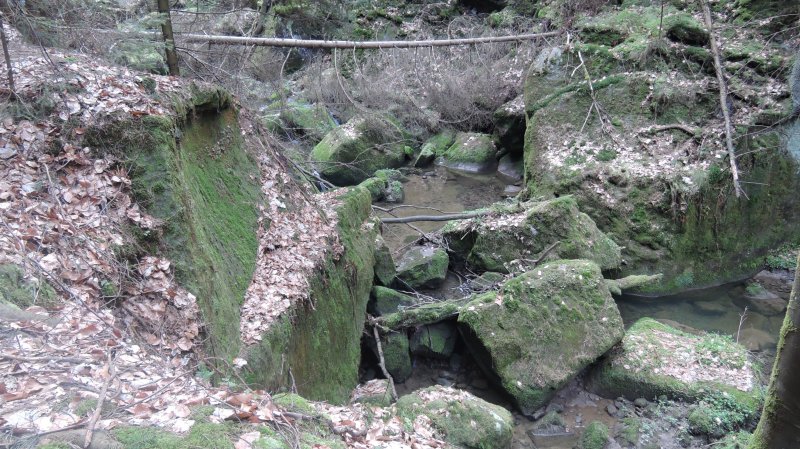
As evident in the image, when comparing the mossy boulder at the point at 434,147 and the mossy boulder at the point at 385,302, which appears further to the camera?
the mossy boulder at the point at 434,147

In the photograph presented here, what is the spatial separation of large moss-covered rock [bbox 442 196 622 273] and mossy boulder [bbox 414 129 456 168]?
6.78 metres

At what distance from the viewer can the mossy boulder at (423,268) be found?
9109 mm

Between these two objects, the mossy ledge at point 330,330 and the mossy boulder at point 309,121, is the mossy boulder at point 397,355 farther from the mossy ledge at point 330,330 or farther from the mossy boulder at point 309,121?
the mossy boulder at point 309,121

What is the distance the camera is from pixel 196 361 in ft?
12.7

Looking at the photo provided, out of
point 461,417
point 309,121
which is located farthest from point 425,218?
point 461,417

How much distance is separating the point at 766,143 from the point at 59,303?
12025 mm

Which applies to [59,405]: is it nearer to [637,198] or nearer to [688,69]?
[637,198]

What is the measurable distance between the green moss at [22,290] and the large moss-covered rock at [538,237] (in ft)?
23.4

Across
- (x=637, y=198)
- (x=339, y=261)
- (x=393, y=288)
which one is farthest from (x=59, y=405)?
(x=637, y=198)

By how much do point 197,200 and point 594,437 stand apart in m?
5.36

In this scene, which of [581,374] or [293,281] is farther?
[581,374]

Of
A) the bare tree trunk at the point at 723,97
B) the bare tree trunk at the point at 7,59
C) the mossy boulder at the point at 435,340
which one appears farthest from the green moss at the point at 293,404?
the bare tree trunk at the point at 723,97

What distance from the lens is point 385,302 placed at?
8141mm

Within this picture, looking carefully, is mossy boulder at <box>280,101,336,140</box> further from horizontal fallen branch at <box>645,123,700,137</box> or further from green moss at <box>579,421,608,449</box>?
green moss at <box>579,421,608,449</box>
